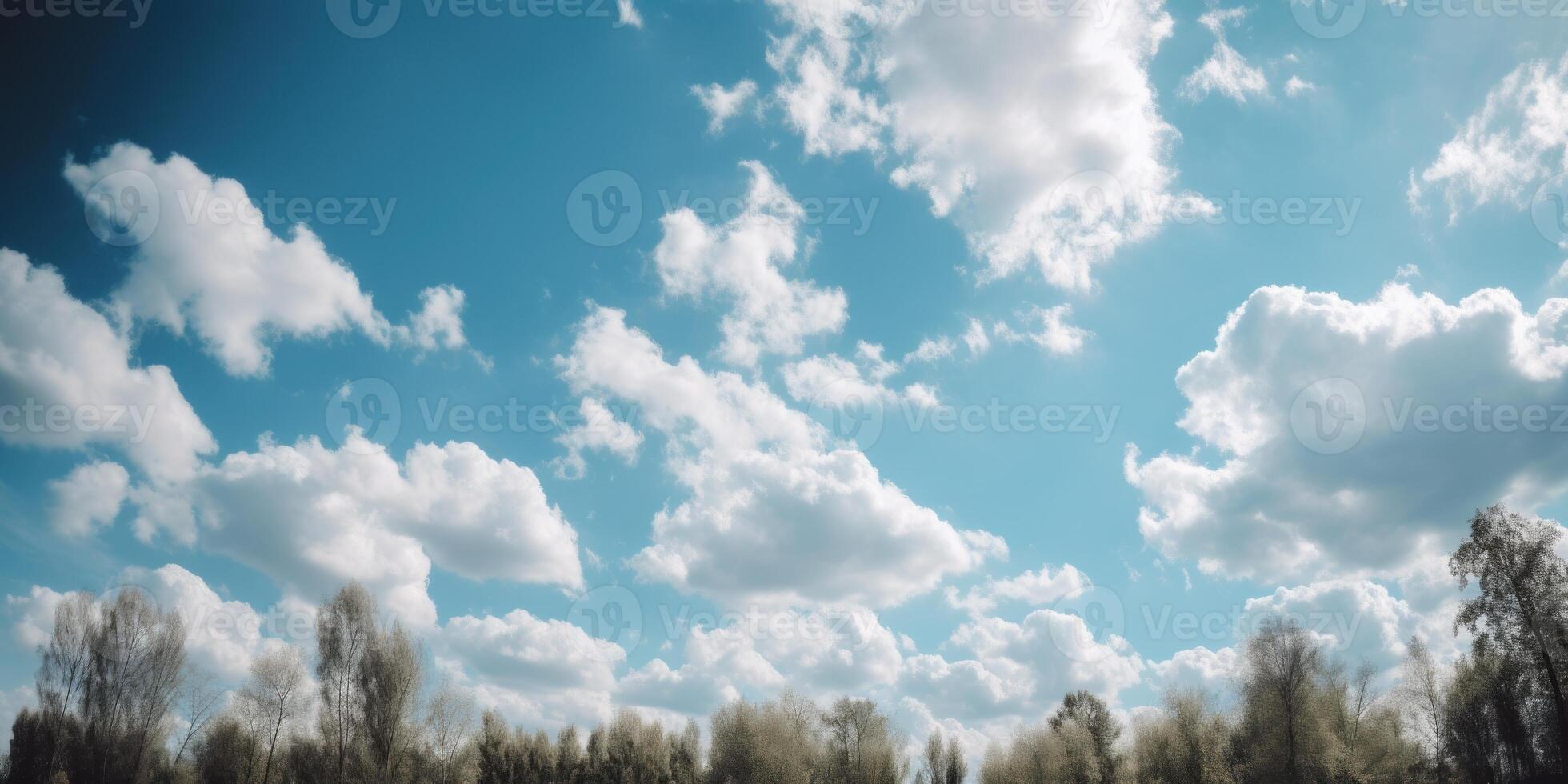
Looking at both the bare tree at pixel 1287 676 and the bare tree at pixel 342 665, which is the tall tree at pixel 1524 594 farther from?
the bare tree at pixel 342 665

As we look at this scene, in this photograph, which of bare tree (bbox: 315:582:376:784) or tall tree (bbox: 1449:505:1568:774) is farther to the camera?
bare tree (bbox: 315:582:376:784)

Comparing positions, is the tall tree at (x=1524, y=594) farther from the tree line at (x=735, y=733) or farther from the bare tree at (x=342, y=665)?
the bare tree at (x=342, y=665)

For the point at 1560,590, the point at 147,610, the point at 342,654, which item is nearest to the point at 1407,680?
the point at 1560,590

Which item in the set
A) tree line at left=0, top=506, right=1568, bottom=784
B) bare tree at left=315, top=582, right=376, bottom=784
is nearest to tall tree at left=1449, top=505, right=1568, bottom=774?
tree line at left=0, top=506, right=1568, bottom=784

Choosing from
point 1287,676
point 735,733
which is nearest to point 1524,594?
point 1287,676

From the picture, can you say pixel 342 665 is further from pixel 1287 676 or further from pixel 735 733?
pixel 1287 676

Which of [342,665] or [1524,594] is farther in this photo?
[342,665]

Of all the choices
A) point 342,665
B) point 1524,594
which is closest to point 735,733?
point 342,665

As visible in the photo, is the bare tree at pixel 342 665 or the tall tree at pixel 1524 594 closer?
the tall tree at pixel 1524 594

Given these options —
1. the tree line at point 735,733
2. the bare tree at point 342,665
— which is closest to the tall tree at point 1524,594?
the tree line at point 735,733

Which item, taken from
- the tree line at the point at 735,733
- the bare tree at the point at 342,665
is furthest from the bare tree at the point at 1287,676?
the bare tree at the point at 342,665

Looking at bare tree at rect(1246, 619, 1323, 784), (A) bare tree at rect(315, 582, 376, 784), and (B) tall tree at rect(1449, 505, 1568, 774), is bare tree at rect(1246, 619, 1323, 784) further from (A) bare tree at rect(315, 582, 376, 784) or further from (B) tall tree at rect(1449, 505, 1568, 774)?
(A) bare tree at rect(315, 582, 376, 784)

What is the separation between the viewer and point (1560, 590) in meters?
36.8

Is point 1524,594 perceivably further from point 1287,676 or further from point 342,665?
point 342,665
